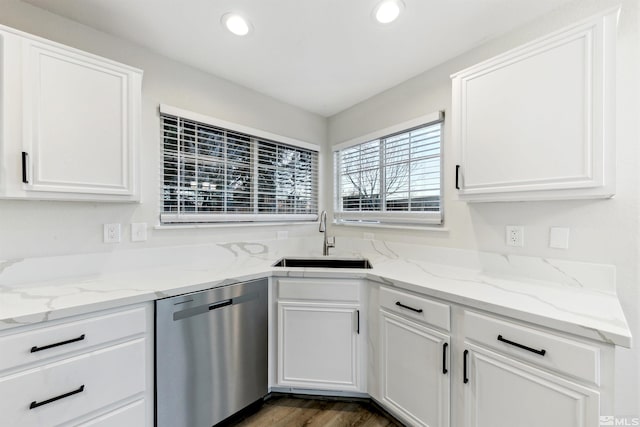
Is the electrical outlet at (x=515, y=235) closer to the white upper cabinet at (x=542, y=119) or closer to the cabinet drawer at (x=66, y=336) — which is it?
the white upper cabinet at (x=542, y=119)

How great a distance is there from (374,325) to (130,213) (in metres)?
1.74

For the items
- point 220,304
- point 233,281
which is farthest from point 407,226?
point 220,304

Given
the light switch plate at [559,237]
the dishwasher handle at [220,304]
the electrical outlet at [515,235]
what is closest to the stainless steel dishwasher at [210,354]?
the dishwasher handle at [220,304]

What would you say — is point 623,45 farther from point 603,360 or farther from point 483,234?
point 603,360

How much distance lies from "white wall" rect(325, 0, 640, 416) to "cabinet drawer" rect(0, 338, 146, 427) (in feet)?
6.50

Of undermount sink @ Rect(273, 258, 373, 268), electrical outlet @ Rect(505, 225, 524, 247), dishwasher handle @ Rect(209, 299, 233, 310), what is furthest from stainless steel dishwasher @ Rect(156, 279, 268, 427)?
→ electrical outlet @ Rect(505, 225, 524, 247)

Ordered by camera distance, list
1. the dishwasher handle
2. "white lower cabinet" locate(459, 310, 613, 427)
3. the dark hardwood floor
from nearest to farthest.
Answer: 1. "white lower cabinet" locate(459, 310, 613, 427)
2. the dishwasher handle
3. the dark hardwood floor

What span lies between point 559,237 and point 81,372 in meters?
2.39

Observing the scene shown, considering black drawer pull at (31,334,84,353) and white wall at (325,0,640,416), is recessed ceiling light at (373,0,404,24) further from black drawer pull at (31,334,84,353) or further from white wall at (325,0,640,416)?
black drawer pull at (31,334,84,353)

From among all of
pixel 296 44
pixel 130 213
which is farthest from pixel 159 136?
pixel 296 44

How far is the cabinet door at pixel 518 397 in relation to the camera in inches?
38.8

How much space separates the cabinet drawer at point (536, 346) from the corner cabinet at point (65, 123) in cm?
193

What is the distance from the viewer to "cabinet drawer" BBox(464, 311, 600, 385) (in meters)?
0.96

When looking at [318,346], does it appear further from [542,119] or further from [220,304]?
[542,119]
